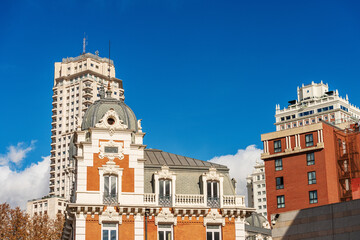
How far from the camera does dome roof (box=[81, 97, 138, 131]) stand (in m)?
58.0

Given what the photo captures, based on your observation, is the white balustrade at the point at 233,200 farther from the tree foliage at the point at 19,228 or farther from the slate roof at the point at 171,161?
the tree foliage at the point at 19,228

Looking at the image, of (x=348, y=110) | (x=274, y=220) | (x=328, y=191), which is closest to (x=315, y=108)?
(x=348, y=110)

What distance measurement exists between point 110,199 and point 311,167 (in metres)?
37.4

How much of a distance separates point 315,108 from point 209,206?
5119 inches

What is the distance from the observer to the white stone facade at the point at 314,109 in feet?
584

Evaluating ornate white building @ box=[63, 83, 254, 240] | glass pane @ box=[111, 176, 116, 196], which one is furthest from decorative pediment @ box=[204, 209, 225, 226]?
glass pane @ box=[111, 176, 116, 196]

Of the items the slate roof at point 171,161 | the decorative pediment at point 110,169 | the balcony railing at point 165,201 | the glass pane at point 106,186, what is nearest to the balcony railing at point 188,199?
the balcony railing at point 165,201

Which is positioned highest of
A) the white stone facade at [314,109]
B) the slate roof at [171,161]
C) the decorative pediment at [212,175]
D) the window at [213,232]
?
the white stone facade at [314,109]

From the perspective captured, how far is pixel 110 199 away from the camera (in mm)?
54469

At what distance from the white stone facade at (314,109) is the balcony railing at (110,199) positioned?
422ft

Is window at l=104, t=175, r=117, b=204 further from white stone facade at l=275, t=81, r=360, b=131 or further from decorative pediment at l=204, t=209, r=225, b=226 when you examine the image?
white stone facade at l=275, t=81, r=360, b=131

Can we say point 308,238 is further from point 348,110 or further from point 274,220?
point 348,110

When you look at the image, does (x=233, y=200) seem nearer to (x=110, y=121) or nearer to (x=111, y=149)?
(x=111, y=149)

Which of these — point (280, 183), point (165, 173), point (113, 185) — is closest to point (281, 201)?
point (280, 183)
